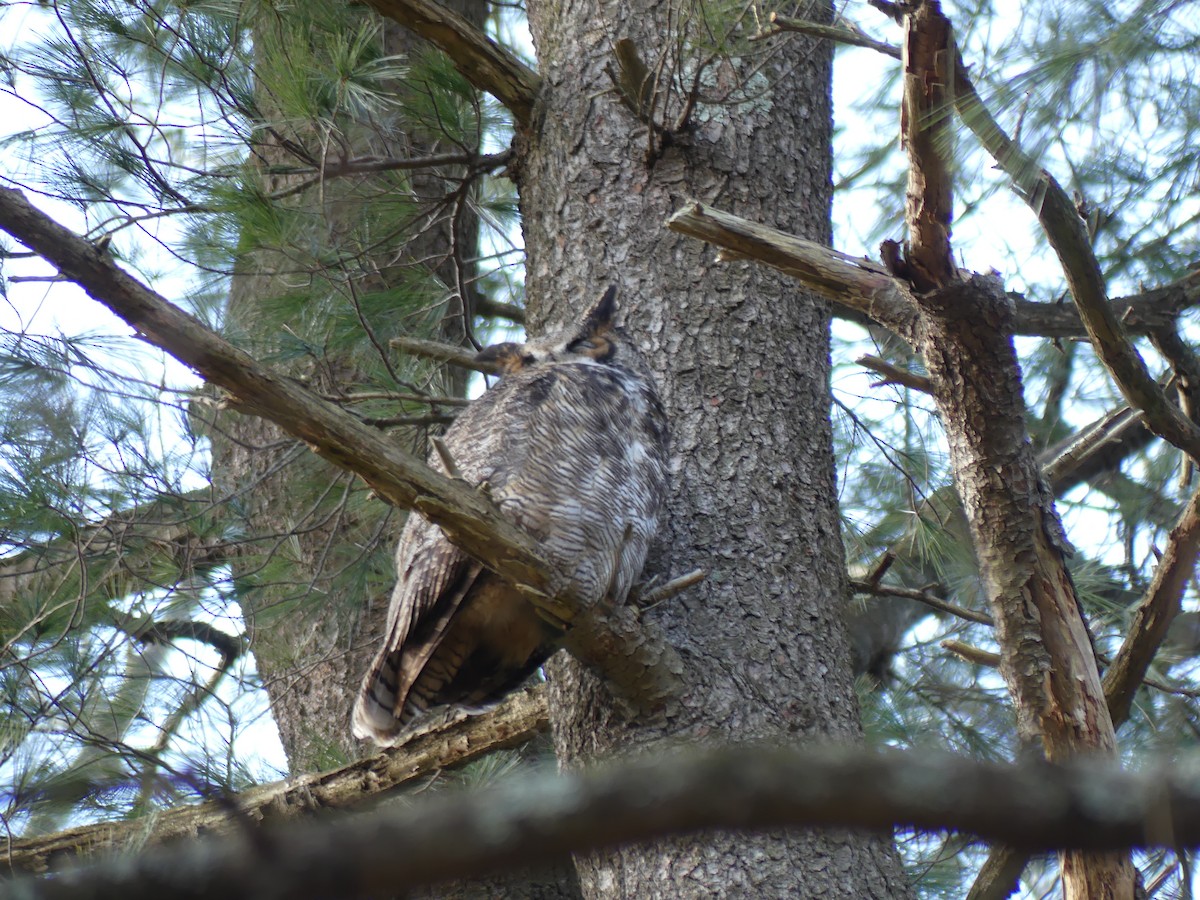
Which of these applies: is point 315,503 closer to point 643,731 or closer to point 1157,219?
point 643,731

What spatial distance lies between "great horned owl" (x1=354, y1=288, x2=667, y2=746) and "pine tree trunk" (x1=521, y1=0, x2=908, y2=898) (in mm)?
103

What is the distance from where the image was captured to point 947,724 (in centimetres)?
301

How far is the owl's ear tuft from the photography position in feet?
7.97

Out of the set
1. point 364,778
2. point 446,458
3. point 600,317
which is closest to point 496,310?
point 600,317

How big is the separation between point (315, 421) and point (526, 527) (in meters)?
0.66

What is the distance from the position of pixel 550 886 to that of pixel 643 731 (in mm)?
1051

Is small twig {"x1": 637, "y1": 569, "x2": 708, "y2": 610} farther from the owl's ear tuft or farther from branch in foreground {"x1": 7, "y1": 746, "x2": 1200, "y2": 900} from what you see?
branch in foreground {"x1": 7, "y1": 746, "x2": 1200, "y2": 900}

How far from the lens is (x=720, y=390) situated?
2346 mm

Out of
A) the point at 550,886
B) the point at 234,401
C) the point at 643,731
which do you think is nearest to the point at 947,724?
the point at 550,886

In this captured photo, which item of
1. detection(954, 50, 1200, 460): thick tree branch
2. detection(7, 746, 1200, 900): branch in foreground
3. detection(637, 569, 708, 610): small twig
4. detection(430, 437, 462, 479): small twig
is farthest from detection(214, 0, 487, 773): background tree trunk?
detection(7, 746, 1200, 900): branch in foreground

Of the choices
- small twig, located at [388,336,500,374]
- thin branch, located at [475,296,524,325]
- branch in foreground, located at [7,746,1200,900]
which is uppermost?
thin branch, located at [475,296,524,325]

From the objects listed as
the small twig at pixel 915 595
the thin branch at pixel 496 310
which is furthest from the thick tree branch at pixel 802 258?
the thin branch at pixel 496 310

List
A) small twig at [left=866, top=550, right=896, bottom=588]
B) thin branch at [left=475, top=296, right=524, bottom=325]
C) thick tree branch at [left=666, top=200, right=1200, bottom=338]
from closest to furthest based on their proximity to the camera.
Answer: thick tree branch at [left=666, top=200, right=1200, bottom=338] → small twig at [left=866, top=550, right=896, bottom=588] → thin branch at [left=475, top=296, right=524, bottom=325]

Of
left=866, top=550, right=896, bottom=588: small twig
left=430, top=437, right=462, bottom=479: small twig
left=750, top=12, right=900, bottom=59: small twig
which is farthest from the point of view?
left=866, top=550, right=896, bottom=588: small twig
